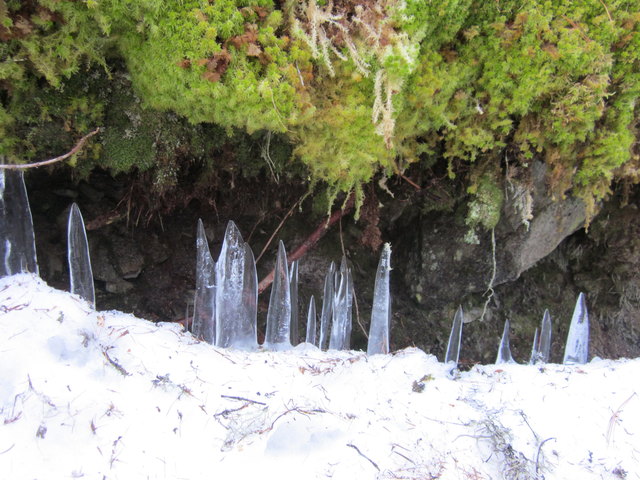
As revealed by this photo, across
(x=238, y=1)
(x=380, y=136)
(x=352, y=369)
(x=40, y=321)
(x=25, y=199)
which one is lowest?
(x=352, y=369)

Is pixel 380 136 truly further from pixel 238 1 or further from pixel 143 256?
pixel 143 256

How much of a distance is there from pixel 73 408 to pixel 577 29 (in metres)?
2.76

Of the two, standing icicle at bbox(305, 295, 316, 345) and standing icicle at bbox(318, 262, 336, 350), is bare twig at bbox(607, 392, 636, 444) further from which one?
standing icicle at bbox(305, 295, 316, 345)

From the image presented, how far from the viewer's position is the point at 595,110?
7.74 feet

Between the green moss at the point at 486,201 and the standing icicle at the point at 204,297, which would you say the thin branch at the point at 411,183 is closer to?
the green moss at the point at 486,201

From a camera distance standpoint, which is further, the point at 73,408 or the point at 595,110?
the point at 595,110

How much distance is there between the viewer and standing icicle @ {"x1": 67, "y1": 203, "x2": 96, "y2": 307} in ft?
7.93

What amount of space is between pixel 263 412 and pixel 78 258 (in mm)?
1467

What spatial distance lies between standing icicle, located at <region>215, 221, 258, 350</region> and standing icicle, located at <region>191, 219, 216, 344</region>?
0.12ft

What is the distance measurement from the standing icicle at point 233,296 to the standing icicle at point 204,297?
38 mm

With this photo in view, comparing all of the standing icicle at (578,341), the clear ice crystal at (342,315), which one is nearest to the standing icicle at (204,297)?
the clear ice crystal at (342,315)

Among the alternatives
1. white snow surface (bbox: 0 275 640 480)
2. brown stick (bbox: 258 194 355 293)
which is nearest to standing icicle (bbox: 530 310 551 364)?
white snow surface (bbox: 0 275 640 480)

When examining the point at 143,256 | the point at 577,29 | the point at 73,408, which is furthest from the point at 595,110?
the point at 143,256

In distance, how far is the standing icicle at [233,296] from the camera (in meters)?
2.54
